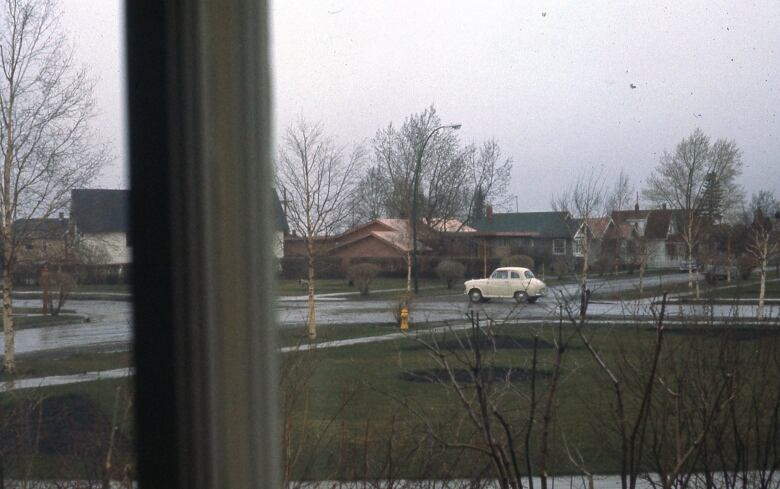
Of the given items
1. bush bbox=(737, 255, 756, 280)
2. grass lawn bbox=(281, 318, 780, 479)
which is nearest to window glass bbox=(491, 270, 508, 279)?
grass lawn bbox=(281, 318, 780, 479)

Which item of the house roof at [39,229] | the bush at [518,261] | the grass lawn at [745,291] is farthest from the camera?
the bush at [518,261]

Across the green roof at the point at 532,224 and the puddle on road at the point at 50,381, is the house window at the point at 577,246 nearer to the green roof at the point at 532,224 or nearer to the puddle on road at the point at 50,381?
the green roof at the point at 532,224

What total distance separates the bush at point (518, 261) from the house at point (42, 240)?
208 cm

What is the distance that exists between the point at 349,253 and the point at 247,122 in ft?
8.64

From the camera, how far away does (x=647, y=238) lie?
149 inches

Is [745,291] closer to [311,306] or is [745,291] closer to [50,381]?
[311,306]

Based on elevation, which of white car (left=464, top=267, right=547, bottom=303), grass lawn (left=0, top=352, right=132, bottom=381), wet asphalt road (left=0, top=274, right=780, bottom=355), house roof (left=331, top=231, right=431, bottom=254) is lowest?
grass lawn (left=0, top=352, right=132, bottom=381)

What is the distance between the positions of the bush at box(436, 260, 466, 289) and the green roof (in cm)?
28

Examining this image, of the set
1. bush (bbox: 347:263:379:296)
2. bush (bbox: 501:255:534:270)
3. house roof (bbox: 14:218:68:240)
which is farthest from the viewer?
bush (bbox: 347:263:379:296)

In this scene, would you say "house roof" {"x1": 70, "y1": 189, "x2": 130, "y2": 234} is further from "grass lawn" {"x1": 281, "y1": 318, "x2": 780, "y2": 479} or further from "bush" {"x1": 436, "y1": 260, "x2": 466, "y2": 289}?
"bush" {"x1": 436, "y1": 260, "x2": 466, "y2": 289}

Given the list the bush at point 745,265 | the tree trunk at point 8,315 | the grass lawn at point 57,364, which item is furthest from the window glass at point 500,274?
the tree trunk at point 8,315

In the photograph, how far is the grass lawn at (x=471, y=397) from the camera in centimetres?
317

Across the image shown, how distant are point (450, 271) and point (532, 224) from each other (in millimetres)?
665

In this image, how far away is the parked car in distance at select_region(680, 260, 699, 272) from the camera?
3791 mm
